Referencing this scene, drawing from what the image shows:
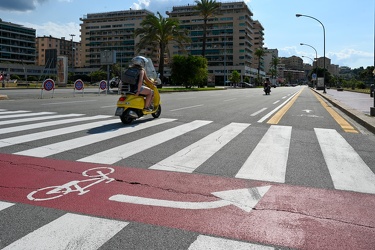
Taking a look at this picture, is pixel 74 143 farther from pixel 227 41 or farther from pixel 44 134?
pixel 227 41

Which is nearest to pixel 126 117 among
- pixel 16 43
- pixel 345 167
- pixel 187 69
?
pixel 345 167

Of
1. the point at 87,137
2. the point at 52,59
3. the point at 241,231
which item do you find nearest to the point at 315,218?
the point at 241,231

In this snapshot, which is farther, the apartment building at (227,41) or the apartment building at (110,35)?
the apartment building at (110,35)

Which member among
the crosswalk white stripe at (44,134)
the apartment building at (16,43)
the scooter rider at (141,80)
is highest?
the apartment building at (16,43)

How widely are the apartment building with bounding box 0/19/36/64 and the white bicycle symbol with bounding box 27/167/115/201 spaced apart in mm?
126251

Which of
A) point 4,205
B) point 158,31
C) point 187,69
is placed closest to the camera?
point 4,205

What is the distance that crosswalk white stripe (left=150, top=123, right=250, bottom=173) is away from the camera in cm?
477

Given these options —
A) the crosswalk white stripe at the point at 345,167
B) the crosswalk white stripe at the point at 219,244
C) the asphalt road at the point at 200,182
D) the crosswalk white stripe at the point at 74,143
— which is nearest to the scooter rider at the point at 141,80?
the crosswalk white stripe at the point at 74,143

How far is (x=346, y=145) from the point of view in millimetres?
6625

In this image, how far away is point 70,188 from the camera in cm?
378

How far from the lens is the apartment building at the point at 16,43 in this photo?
11569 cm

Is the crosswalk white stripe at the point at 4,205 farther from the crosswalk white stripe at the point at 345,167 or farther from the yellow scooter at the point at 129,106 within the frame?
the yellow scooter at the point at 129,106

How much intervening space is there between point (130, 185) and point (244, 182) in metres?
1.33

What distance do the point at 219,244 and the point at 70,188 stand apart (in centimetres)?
195
